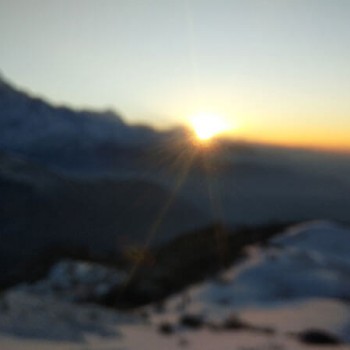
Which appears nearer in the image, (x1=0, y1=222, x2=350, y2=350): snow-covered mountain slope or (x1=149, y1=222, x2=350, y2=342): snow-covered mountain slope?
(x1=0, y1=222, x2=350, y2=350): snow-covered mountain slope

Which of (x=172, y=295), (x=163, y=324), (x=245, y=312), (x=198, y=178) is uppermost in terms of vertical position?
(x=198, y=178)

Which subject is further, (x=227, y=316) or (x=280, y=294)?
(x=280, y=294)

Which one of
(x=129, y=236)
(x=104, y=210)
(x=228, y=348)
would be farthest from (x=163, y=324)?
(x=104, y=210)

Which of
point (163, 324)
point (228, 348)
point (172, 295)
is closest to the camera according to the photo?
point (228, 348)

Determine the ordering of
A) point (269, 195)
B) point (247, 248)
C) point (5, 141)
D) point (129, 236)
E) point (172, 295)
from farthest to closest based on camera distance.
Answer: point (5, 141) → point (269, 195) → point (129, 236) → point (247, 248) → point (172, 295)

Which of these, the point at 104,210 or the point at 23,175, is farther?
the point at 23,175

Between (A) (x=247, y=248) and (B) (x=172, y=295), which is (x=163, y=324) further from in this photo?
(A) (x=247, y=248)

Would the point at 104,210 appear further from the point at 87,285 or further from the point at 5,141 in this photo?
the point at 5,141

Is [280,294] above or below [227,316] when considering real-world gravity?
above

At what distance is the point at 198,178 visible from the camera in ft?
239

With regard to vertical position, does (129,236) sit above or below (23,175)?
below

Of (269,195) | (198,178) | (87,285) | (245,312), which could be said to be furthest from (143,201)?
(245,312)

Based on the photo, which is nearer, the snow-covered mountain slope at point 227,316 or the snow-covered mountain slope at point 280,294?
the snow-covered mountain slope at point 227,316

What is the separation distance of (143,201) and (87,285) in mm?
39835
